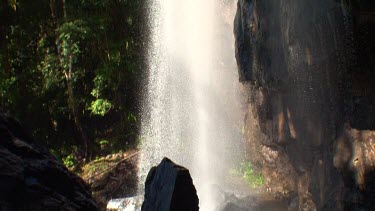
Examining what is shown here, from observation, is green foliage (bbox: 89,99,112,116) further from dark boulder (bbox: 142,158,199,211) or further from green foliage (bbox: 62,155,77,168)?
dark boulder (bbox: 142,158,199,211)

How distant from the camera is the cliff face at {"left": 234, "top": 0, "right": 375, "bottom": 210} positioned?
5.54 metres

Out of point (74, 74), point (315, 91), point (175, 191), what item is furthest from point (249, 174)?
point (175, 191)

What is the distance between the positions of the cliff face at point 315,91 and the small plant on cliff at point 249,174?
1154 millimetres

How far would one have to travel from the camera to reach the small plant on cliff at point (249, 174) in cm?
1107

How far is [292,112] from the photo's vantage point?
25.4ft

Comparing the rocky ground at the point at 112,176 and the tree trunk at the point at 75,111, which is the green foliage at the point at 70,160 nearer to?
the tree trunk at the point at 75,111

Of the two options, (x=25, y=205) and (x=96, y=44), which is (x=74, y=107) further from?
(x=25, y=205)

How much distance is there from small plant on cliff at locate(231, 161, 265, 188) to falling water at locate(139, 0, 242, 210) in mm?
494

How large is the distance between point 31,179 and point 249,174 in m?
9.66

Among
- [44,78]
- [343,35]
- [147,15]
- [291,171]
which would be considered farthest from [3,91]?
[343,35]

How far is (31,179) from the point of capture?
8.54ft

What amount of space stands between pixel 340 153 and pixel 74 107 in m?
10.5

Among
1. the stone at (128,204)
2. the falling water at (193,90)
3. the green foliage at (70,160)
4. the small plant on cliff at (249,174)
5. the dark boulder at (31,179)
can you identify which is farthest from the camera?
the green foliage at (70,160)

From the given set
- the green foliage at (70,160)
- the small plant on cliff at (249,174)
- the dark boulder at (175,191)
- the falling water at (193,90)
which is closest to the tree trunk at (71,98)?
the green foliage at (70,160)
